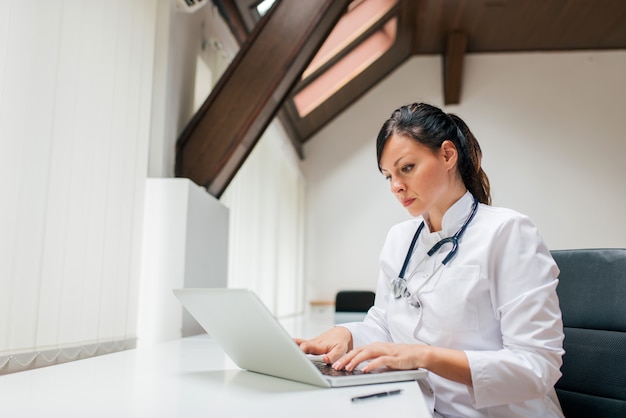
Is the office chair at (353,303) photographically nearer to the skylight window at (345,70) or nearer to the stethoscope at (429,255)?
the skylight window at (345,70)

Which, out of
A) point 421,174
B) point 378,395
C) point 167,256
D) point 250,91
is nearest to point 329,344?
point 378,395

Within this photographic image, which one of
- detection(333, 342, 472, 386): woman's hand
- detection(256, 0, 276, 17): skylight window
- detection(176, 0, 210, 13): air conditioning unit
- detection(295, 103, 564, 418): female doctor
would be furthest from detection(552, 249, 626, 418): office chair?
detection(256, 0, 276, 17): skylight window

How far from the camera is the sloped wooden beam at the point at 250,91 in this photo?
2246 mm

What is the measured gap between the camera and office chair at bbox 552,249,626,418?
3.34ft

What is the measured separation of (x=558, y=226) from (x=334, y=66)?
254 cm

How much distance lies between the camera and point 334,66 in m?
4.62

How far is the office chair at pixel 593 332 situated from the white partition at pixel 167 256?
1.24 meters

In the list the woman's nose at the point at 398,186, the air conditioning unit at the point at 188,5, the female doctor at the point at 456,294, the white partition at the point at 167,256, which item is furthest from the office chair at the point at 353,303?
the woman's nose at the point at 398,186

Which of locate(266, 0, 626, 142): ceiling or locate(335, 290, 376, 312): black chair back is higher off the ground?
locate(266, 0, 626, 142): ceiling

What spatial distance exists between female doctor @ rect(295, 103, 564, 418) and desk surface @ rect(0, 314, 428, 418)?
0.11m

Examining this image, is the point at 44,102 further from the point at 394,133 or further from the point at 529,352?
the point at 529,352

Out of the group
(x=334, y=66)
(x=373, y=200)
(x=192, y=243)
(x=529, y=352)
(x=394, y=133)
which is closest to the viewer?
(x=529, y=352)

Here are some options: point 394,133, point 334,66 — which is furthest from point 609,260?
point 334,66

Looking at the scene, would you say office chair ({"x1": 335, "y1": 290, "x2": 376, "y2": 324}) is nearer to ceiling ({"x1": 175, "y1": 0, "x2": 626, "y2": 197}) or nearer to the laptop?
ceiling ({"x1": 175, "y1": 0, "x2": 626, "y2": 197})
